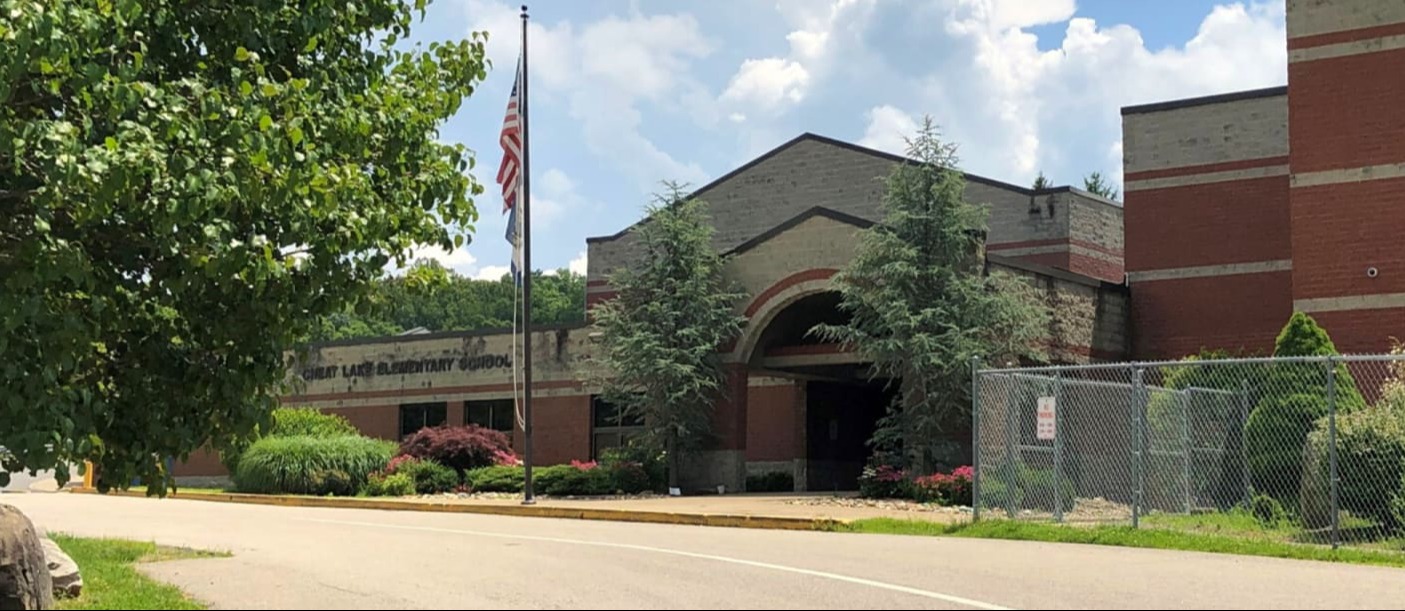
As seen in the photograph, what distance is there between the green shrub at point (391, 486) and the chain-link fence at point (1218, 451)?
504 inches

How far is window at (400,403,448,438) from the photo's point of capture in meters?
40.6

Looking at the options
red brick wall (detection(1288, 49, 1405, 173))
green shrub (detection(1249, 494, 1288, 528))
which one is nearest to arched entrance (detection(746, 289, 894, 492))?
red brick wall (detection(1288, 49, 1405, 173))

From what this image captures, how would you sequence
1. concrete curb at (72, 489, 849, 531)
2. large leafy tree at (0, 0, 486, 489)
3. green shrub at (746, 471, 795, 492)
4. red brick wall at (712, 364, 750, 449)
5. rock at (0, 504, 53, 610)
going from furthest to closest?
green shrub at (746, 471, 795, 492), red brick wall at (712, 364, 750, 449), concrete curb at (72, 489, 849, 531), rock at (0, 504, 53, 610), large leafy tree at (0, 0, 486, 489)

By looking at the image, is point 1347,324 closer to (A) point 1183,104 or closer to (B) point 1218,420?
(B) point 1218,420

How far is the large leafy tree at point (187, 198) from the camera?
8.77 metres

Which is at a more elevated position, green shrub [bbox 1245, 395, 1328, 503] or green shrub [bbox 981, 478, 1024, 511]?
green shrub [bbox 1245, 395, 1328, 503]

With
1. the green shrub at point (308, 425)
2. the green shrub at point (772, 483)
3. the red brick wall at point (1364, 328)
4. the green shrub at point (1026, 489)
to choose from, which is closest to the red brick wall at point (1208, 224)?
the red brick wall at point (1364, 328)

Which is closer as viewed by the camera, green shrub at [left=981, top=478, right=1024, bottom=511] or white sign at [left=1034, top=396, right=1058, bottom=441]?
white sign at [left=1034, top=396, right=1058, bottom=441]

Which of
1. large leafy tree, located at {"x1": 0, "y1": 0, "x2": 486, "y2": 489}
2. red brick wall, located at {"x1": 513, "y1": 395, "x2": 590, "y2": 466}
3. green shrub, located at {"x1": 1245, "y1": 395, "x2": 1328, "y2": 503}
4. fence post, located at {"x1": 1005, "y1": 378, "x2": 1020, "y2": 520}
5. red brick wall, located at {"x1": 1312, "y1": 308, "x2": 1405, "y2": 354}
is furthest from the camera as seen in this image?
red brick wall, located at {"x1": 513, "y1": 395, "x2": 590, "y2": 466}

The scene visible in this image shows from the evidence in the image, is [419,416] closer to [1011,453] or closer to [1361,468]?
[1011,453]

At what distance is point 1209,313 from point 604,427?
15.5 metres

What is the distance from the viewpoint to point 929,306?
2644 centimetres

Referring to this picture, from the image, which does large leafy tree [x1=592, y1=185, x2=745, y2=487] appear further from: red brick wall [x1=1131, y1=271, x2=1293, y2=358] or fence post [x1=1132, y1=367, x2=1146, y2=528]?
fence post [x1=1132, y1=367, x2=1146, y2=528]

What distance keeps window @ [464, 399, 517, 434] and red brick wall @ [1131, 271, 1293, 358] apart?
16672 millimetres
